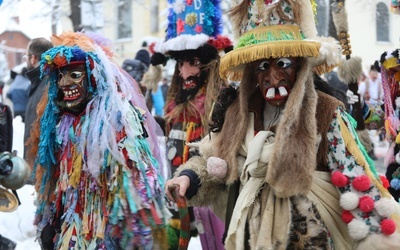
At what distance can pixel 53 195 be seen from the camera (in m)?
4.78

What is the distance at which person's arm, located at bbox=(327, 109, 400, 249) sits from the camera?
3.55 meters

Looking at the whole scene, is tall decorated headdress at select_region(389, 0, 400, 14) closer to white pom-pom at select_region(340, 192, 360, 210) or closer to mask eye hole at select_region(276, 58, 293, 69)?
mask eye hole at select_region(276, 58, 293, 69)

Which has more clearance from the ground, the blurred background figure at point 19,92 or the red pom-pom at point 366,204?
the blurred background figure at point 19,92

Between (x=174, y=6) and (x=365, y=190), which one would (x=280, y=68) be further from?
(x=174, y=6)

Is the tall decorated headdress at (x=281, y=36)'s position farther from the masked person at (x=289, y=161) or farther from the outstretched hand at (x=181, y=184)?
the outstretched hand at (x=181, y=184)

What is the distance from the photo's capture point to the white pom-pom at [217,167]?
3.84m

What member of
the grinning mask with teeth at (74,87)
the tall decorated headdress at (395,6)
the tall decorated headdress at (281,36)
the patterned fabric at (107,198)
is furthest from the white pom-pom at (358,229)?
the tall decorated headdress at (395,6)

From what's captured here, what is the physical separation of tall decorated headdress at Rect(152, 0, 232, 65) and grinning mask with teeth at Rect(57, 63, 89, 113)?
2.53 metres

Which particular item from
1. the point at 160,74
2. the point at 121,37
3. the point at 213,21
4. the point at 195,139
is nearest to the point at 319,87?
the point at 195,139

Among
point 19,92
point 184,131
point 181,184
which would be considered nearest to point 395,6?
point 184,131

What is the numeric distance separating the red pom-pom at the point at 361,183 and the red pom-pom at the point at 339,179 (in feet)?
0.15

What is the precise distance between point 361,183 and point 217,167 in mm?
758

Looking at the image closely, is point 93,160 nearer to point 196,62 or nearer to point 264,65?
point 264,65

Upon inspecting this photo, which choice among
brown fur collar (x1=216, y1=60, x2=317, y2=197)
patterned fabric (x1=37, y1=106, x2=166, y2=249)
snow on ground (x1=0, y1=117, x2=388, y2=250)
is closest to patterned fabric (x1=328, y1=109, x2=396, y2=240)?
brown fur collar (x1=216, y1=60, x2=317, y2=197)
